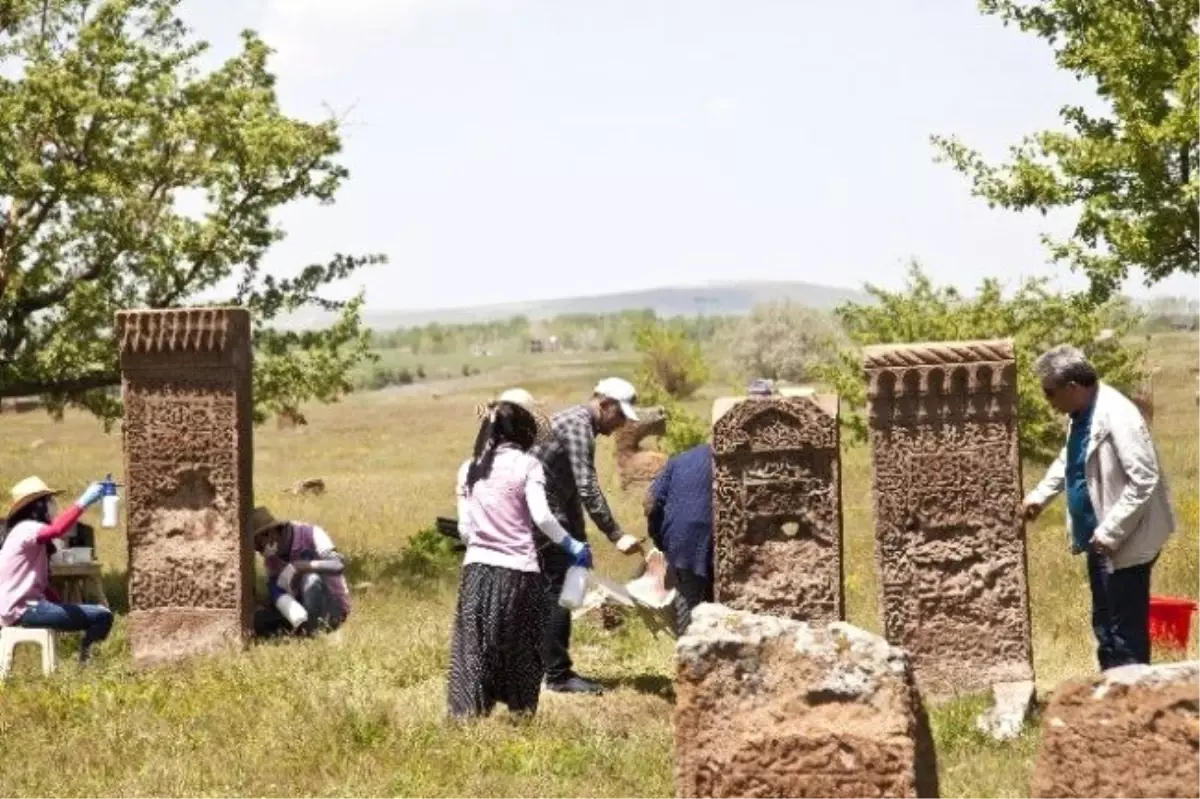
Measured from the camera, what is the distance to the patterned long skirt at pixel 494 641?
391 inches

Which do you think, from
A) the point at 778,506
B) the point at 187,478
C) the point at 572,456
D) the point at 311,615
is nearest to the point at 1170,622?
the point at 778,506

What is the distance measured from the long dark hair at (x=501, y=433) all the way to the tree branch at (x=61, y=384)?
29.5 ft

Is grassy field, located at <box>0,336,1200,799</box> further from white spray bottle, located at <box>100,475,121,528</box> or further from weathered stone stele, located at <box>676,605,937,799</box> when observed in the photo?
weathered stone stele, located at <box>676,605,937,799</box>

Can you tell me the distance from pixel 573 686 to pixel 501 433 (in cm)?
197

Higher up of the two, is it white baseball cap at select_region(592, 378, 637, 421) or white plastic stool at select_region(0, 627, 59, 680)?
white baseball cap at select_region(592, 378, 637, 421)

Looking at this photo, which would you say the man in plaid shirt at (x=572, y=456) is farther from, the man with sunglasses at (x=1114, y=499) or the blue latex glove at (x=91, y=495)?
the blue latex glove at (x=91, y=495)

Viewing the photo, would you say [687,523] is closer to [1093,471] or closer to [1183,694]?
[1093,471]

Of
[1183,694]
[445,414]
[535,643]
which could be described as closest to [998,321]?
[535,643]

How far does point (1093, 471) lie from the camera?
9.23 meters

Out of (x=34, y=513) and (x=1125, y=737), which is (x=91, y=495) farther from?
(x=1125, y=737)

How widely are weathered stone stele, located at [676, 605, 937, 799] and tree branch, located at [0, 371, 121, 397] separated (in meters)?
12.7

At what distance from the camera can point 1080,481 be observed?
30.6ft

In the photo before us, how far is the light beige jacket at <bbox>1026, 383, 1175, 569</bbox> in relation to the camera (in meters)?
9.02

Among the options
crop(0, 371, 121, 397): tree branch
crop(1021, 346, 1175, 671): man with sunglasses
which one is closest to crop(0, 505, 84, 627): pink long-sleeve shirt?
crop(0, 371, 121, 397): tree branch
